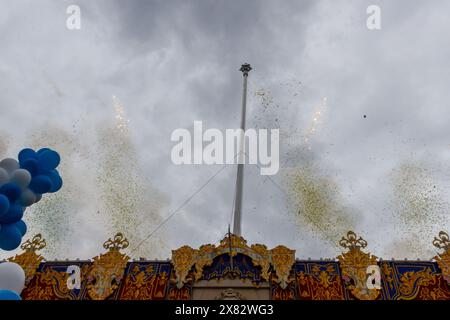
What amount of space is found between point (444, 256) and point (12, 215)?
14.8 m

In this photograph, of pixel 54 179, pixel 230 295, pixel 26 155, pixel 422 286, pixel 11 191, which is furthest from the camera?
pixel 422 286

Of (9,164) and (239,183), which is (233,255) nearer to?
(239,183)

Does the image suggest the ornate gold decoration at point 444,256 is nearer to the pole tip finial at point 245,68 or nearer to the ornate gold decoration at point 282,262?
the ornate gold decoration at point 282,262

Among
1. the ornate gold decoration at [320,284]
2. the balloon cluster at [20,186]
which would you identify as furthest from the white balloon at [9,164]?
the ornate gold decoration at [320,284]

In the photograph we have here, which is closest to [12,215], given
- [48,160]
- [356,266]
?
[48,160]

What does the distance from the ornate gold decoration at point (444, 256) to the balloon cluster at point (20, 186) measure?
1397 cm

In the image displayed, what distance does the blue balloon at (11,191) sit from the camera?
7215 mm

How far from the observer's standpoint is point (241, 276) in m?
12.1

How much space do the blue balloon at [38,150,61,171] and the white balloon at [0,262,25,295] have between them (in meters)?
2.60
